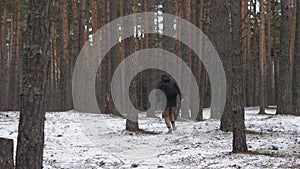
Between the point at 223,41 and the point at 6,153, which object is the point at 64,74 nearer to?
the point at 223,41

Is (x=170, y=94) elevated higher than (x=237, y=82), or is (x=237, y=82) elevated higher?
(x=237, y=82)

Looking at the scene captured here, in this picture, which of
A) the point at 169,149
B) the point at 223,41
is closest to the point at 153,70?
the point at 223,41

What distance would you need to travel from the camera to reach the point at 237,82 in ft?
27.7

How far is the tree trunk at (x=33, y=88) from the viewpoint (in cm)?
493

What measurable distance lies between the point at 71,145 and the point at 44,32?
18.8ft

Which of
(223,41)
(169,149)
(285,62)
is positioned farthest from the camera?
(285,62)

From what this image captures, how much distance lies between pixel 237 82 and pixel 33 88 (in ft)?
15.6

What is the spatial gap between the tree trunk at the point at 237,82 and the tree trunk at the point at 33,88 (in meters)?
4.49

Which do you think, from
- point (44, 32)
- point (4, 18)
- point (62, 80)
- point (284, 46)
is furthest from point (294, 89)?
point (4, 18)

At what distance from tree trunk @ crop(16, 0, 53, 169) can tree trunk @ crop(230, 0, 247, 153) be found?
14.7 ft

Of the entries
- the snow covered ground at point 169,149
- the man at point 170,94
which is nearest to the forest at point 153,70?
the snow covered ground at point 169,149

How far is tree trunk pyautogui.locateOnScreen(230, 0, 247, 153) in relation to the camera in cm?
827

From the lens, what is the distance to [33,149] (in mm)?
4941

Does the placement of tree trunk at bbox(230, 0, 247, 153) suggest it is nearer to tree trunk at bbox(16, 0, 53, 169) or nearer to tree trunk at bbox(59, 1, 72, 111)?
tree trunk at bbox(16, 0, 53, 169)
